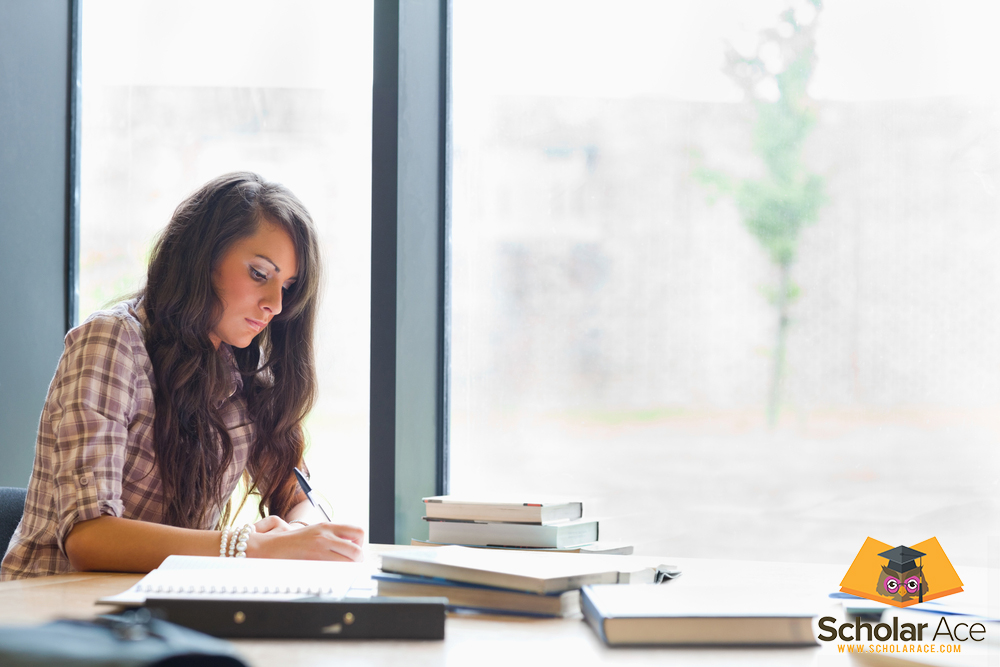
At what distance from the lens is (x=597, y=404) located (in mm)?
1919

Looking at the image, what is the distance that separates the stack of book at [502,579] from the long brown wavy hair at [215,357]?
643 mm

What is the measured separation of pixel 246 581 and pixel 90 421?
20.5 inches

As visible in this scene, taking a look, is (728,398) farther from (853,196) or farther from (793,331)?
(853,196)

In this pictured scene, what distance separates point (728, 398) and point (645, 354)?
0.69 feet

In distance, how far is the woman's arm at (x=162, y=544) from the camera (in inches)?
47.3

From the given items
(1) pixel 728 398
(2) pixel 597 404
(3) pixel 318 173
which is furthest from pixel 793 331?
(3) pixel 318 173

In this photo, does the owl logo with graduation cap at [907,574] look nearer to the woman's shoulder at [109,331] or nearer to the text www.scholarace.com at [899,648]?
the text www.scholarace.com at [899,648]

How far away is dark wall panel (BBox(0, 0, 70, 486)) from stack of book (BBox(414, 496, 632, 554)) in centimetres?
145

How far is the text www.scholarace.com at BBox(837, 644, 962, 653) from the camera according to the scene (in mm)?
757

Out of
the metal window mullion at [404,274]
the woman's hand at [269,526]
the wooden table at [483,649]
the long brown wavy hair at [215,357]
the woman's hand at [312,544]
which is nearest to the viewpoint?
the wooden table at [483,649]

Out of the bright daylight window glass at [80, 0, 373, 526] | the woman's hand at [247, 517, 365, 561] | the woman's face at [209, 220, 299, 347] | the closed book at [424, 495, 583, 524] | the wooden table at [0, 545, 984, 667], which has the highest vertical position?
the bright daylight window glass at [80, 0, 373, 526]

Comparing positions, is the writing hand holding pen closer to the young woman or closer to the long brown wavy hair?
the young woman

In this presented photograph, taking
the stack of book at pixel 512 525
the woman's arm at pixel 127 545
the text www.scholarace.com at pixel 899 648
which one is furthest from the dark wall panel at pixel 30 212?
the text www.scholarace.com at pixel 899 648

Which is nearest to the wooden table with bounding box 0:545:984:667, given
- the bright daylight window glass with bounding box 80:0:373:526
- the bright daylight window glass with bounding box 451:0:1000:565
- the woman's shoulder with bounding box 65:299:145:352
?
the woman's shoulder with bounding box 65:299:145:352
